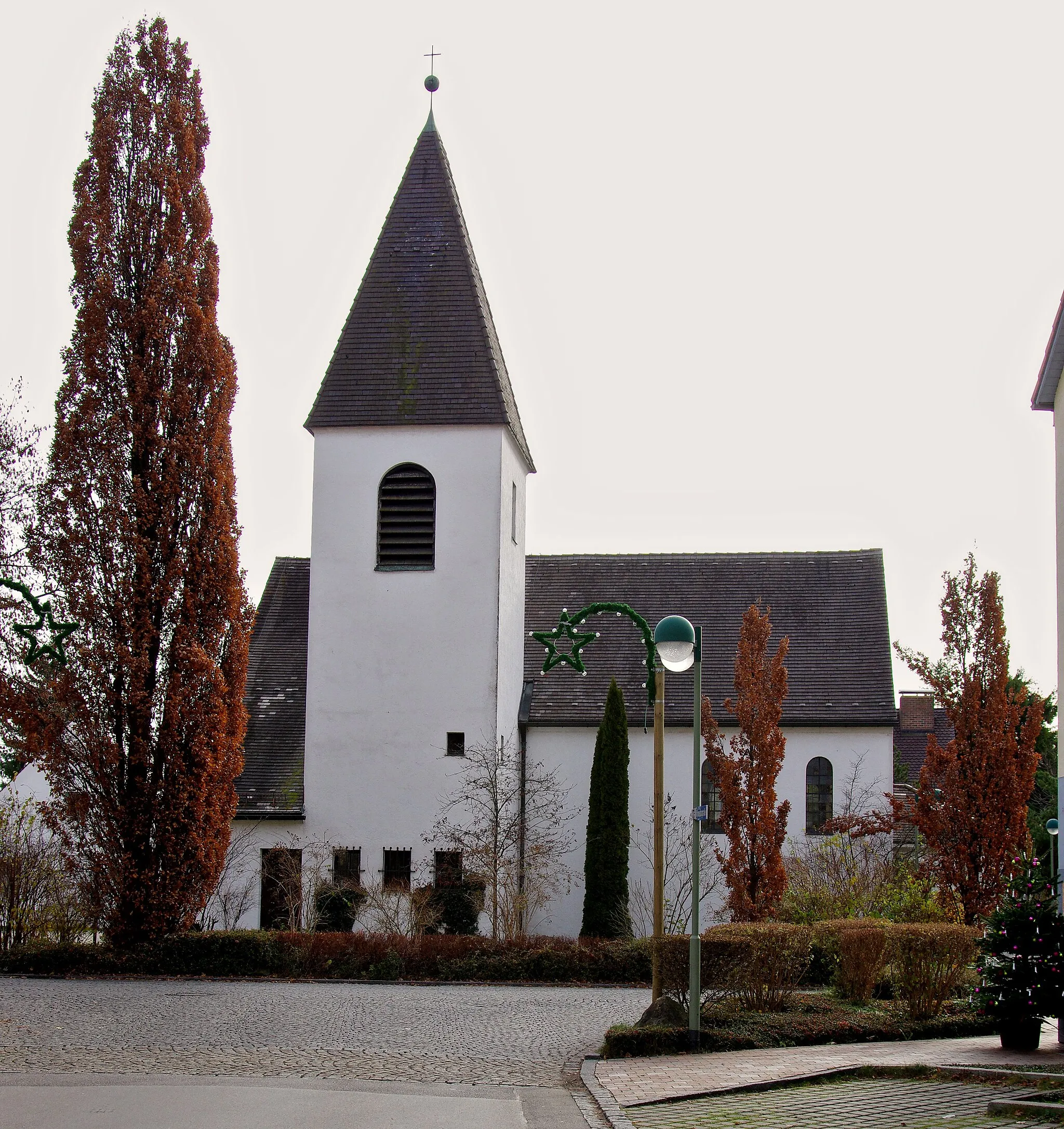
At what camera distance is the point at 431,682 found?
29.0 m

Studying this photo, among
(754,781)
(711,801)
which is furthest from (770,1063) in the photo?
(711,801)

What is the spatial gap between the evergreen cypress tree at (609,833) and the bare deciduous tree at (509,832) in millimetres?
890

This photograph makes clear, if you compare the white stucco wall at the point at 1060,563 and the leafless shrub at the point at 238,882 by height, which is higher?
the white stucco wall at the point at 1060,563

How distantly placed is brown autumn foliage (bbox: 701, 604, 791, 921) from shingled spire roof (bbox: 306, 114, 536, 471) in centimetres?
736

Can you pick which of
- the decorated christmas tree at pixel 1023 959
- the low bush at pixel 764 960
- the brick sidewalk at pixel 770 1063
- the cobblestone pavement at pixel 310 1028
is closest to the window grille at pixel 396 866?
the cobblestone pavement at pixel 310 1028

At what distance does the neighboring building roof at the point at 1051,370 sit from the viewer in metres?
16.6

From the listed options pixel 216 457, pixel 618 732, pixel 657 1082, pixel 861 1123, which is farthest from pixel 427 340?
pixel 861 1123

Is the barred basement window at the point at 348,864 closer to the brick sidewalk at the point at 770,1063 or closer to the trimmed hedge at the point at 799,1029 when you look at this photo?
the trimmed hedge at the point at 799,1029

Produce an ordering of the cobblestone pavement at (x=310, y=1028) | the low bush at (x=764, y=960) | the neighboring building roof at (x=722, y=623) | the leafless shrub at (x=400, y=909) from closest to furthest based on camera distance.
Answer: the cobblestone pavement at (x=310, y=1028), the low bush at (x=764, y=960), the leafless shrub at (x=400, y=909), the neighboring building roof at (x=722, y=623)

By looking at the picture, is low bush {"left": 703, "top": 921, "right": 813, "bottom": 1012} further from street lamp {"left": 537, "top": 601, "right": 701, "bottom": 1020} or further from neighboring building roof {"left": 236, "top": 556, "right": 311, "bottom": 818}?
neighboring building roof {"left": 236, "top": 556, "right": 311, "bottom": 818}

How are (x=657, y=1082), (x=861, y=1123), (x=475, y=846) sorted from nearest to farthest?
(x=861, y=1123) < (x=657, y=1082) < (x=475, y=846)

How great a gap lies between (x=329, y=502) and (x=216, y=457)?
569 cm

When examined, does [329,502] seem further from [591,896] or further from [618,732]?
[591,896]

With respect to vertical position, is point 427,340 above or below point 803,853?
above
